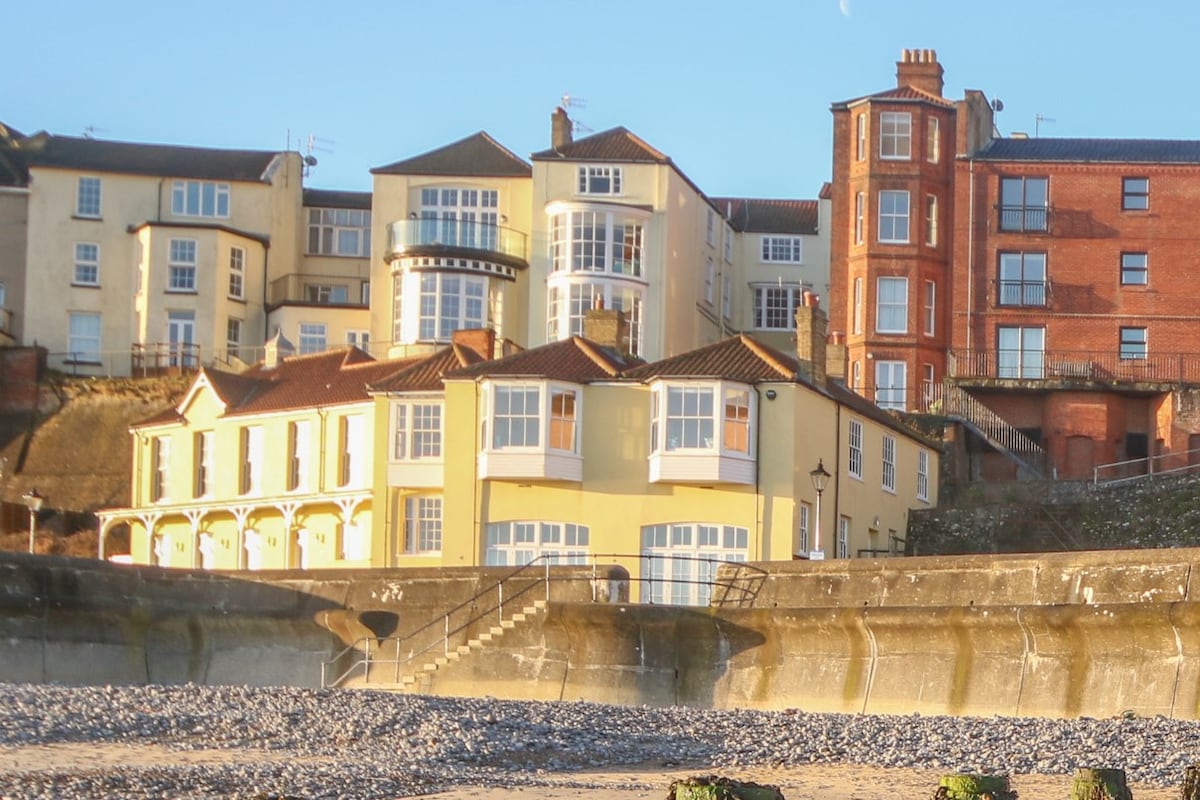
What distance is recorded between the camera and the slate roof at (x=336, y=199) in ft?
247

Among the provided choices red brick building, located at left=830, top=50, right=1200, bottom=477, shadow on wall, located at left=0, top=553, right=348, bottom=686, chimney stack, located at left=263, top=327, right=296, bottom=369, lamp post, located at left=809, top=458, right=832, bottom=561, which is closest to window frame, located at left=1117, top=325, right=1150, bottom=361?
red brick building, located at left=830, top=50, right=1200, bottom=477

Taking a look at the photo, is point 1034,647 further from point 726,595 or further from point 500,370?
point 500,370

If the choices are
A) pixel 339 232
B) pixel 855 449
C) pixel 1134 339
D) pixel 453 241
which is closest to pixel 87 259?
pixel 339 232

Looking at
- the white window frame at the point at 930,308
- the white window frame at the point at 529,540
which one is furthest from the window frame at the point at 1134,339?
the white window frame at the point at 529,540

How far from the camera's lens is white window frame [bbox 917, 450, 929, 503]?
2125 inches

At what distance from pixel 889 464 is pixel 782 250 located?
24895 millimetres

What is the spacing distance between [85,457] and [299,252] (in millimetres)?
11517

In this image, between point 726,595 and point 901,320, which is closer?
point 726,595

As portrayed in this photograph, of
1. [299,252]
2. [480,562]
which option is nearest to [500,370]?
[480,562]

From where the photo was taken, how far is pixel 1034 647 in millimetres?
31969

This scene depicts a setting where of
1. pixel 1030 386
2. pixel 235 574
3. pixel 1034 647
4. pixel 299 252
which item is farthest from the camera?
pixel 299 252

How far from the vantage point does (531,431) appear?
4684 centimetres

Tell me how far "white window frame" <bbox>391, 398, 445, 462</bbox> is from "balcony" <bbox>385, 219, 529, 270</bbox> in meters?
16.7

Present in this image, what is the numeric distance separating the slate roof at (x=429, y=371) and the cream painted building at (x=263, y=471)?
6.09 feet
